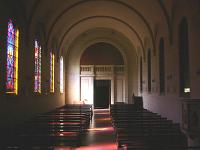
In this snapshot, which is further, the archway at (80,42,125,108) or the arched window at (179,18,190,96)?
the archway at (80,42,125,108)

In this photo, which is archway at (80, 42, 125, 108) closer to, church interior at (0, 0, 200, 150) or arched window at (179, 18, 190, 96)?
church interior at (0, 0, 200, 150)

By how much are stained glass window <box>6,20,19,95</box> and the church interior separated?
0.03 meters

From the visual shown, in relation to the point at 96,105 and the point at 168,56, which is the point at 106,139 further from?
the point at 96,105

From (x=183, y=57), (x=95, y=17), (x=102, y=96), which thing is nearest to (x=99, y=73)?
(x=102, y=96)

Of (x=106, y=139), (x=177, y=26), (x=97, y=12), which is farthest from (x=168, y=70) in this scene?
(x=97, y=12)

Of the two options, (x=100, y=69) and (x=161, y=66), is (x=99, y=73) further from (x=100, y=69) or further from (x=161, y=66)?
(x=161, y=66)

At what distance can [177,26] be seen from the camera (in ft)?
38.7

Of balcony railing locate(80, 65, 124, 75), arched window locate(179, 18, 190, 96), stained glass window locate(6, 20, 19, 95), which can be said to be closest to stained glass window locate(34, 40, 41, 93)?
stained glass window locate(6, 20, 19, 95)

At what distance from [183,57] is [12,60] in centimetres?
606

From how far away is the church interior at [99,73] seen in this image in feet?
25.9

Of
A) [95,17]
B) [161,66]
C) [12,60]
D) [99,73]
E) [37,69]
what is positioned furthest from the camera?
[99,73]

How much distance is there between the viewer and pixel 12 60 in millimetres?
10789

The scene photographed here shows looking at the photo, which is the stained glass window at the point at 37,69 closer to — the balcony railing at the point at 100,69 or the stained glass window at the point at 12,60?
the stained glass window at the point at 12,60

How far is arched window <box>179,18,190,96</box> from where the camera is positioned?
11094 millimetres
